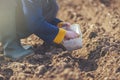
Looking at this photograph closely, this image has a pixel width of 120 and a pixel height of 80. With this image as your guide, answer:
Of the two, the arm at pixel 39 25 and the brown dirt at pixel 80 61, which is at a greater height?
the arm at pixel 39 25

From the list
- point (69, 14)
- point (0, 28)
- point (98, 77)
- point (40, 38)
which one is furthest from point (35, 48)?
point (69, 14)

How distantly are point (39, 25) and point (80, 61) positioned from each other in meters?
0.43

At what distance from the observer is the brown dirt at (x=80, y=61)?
334 centimetres

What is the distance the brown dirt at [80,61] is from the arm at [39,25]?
4.9 inches

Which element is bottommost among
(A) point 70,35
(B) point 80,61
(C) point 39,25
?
(B) point 80,61

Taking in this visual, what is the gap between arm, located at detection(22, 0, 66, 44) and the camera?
3561 mm

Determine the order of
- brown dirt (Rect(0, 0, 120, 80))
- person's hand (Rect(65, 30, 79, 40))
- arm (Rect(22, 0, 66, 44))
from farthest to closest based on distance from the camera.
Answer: person's hand (Rect(65, 30, 79, 40)) → arm (Rect(22, 0, 66, 44)) → brown dirt (Rect(0, 0, 120, 80))

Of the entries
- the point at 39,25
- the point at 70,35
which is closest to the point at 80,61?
the point at 70,35

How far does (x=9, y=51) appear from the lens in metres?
3.70

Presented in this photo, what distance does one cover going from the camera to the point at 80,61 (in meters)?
3.64

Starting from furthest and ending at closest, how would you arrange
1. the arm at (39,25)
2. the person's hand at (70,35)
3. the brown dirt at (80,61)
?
the person's hand at (70,35) → the arm at (39,25) → the brown dirt at (80,61)

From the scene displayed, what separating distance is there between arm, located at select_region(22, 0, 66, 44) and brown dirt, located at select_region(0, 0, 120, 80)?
0.41ft

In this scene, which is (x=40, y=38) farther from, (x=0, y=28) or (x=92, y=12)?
(x=92, y=12)

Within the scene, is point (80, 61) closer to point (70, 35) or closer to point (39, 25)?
point (70, 35)
